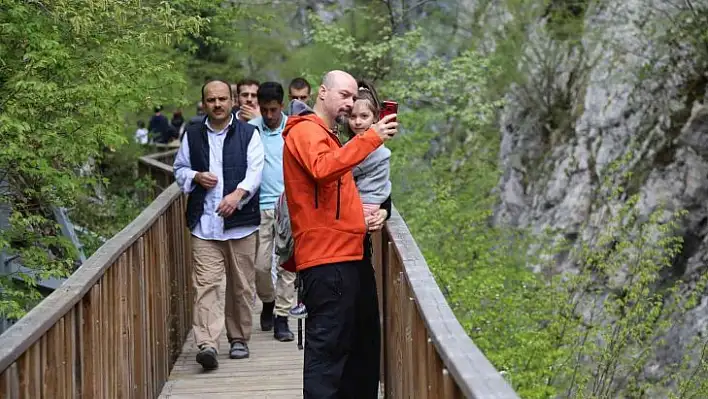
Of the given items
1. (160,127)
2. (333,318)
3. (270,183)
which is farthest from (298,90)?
(160,127)

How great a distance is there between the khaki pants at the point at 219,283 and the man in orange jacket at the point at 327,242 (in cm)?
255

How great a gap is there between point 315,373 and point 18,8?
13.2 ft

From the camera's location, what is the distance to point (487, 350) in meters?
12.8

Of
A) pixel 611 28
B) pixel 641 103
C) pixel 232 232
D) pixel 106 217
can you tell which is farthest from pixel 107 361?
pixel 611 28

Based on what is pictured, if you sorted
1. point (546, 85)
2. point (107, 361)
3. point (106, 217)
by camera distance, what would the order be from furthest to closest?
point (546, 85) → point (106, 217) → point (107, 361)

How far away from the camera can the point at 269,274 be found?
9.38 metres

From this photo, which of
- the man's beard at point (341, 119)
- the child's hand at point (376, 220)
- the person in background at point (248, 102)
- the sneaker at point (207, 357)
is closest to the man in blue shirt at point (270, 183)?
the person in background at point (248, 102)

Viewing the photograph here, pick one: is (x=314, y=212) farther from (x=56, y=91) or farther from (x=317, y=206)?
(x=56, y=91)

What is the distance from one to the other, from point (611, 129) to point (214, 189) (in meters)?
15.1

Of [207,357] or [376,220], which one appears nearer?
[376,220]

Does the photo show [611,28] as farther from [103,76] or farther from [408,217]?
[103,76]

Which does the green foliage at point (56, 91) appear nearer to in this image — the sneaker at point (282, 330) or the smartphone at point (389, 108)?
the sneaker at point (282, 330)

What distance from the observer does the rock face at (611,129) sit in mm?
18562

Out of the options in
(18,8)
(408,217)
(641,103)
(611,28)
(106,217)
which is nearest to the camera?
(18,8)
